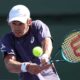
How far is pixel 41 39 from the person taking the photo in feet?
11.2

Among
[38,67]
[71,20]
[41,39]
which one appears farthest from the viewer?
[71,20]

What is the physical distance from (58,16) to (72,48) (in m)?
1.39

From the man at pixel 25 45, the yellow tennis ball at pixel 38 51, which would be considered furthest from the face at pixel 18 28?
the yellow tennis ball at pixel 38 51

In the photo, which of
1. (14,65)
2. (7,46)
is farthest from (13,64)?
(7,46)

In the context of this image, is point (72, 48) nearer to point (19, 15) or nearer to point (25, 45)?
point (25, 45)

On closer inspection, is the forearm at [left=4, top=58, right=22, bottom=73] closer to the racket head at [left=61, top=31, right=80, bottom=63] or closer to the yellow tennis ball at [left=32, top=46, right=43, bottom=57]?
the yellow tennis ball at [left=32, top=46, right=43, bottom=57]

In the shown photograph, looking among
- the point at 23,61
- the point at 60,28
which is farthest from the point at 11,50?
the point at 60,28

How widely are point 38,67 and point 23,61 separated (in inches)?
14.4

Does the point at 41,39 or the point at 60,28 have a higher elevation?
the point at 41,39

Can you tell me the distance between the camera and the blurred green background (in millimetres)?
4941

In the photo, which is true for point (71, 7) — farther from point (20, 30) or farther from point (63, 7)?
point (20, 30)

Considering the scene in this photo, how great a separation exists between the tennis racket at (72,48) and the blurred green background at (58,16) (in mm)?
1267

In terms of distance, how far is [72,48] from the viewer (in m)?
3.63

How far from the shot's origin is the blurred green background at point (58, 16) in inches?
195
